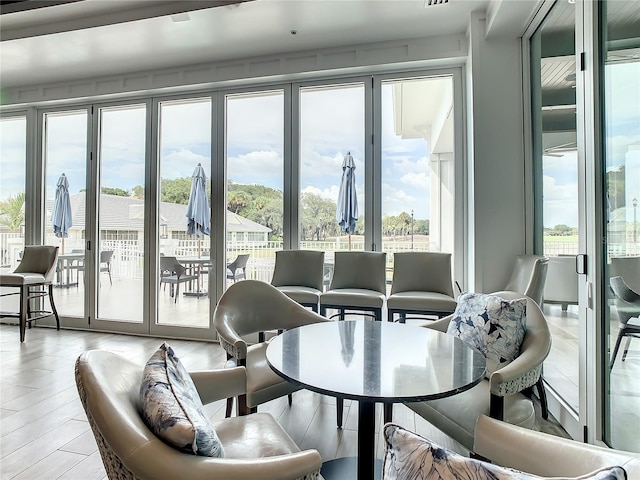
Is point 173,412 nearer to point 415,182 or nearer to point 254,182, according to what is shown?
point 415,182

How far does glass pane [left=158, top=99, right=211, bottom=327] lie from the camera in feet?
14.2

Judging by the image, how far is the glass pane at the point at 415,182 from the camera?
380 cm

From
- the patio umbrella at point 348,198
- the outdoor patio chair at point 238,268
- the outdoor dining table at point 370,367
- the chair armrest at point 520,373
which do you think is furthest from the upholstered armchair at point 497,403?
the outdoor patio chair at point 238,268

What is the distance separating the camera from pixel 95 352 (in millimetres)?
1079

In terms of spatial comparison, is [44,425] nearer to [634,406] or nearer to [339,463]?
[339,463]

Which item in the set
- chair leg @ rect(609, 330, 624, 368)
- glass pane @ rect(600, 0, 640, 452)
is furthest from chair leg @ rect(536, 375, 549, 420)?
chair leg @ rect(609, 330, 624, 368)

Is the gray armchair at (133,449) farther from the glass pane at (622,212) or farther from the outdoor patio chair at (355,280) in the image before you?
the outdoor patio chair at (355,280)

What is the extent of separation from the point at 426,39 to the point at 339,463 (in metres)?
3.70

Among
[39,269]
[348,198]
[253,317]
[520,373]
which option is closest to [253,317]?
[253,317]

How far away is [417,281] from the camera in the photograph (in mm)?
3418

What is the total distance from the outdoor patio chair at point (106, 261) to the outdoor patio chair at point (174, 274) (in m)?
0.78

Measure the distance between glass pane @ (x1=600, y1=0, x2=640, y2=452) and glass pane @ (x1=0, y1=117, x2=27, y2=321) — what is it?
630cm

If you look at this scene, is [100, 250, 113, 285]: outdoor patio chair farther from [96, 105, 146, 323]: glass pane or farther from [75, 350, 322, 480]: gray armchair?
[75, 350, 322, 480]: gray armchair

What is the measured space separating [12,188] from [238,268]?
3.52 m
